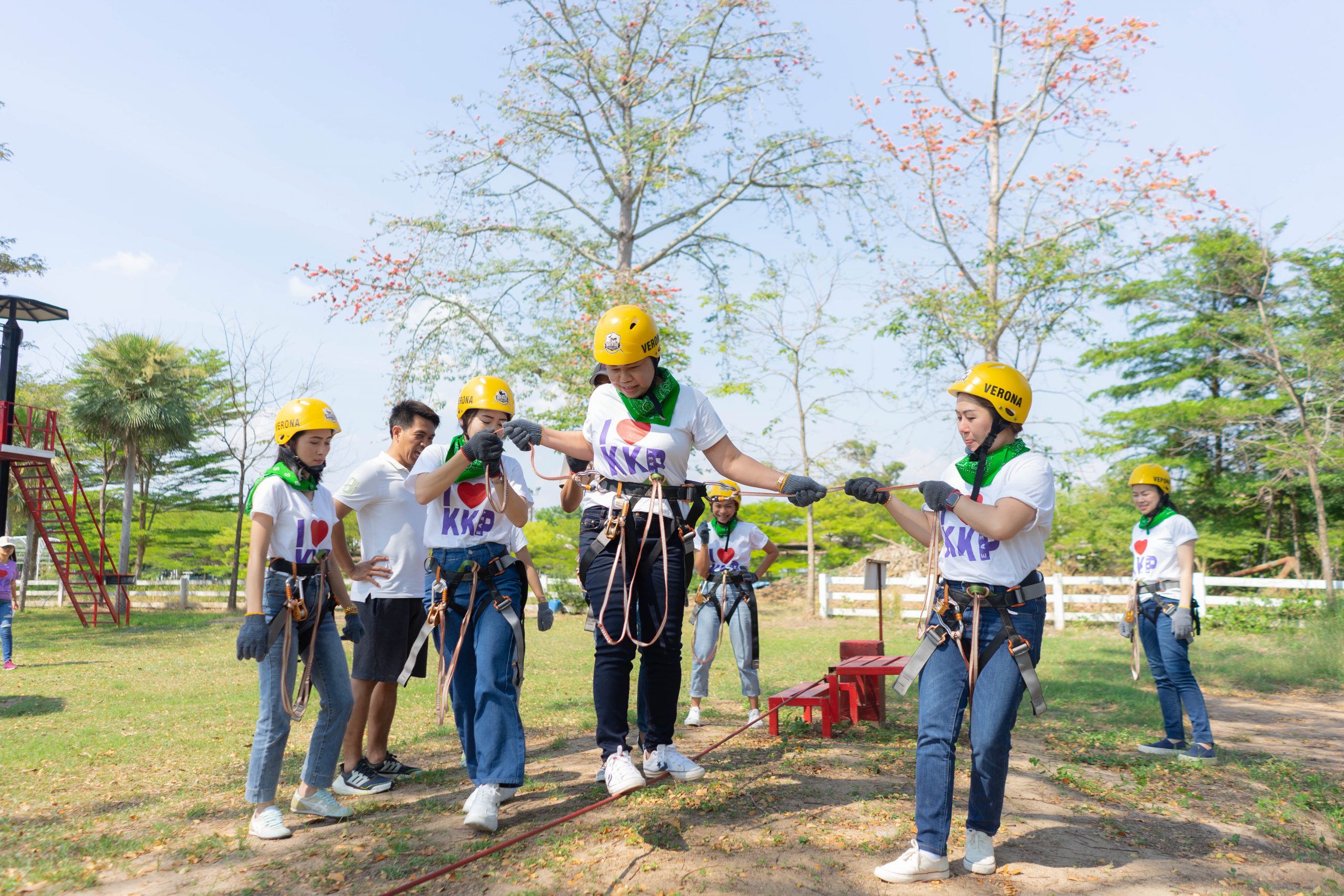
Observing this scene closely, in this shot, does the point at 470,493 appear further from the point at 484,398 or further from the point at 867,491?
the point at 867,491

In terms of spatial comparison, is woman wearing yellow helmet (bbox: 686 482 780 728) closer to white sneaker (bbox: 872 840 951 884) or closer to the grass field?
the grass field

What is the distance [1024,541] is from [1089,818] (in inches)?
79.7

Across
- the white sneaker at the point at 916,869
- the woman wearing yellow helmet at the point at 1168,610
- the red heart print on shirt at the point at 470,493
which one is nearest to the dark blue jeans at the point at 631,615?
the red heart print on shirt at the point at 470,493

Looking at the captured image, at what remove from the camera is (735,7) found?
18391 mm

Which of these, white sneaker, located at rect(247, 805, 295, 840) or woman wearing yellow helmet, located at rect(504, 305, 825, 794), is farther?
white sneaker, located at rect(247, 805, 295, 840)

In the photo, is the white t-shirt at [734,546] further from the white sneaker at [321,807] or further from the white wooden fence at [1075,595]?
the white wooden fence at [1075,595]

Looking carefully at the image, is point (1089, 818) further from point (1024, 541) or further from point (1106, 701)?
point (1106, 701)

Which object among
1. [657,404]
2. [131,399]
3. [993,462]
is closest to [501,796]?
[657,404]

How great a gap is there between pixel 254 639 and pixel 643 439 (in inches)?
83.1

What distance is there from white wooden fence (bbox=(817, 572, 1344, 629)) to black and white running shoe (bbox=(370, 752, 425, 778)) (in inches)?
539

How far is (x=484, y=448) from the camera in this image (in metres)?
4.09

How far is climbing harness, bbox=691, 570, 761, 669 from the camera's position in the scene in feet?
25.2

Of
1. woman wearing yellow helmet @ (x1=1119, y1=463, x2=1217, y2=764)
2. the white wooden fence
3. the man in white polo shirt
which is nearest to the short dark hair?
the man in white polo shirt

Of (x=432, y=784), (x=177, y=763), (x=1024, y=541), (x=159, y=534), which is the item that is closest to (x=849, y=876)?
(x=1024, y=541)
